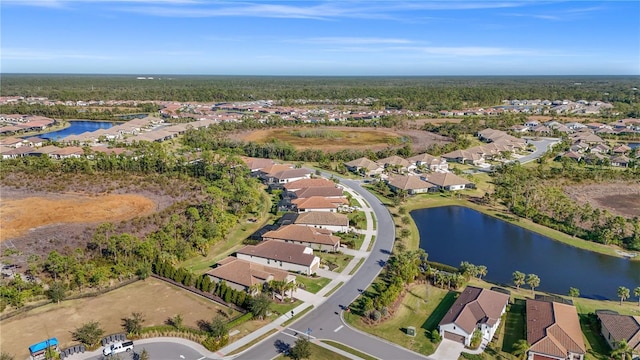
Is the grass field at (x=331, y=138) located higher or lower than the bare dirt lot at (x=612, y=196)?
higher

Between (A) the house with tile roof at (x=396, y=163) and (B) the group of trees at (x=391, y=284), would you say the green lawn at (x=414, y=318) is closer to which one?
(B) the group of trees at (x=391, y=284)

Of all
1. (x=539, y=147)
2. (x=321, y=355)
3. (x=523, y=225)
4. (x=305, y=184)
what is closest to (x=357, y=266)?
(x=321, y=355)

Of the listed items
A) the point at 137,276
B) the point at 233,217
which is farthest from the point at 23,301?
the point at 233,217

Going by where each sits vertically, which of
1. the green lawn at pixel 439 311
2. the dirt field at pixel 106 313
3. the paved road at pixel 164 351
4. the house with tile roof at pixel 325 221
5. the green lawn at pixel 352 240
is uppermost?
the house with tile roof at pixel 325 221

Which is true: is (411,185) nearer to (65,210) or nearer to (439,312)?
(439,312)

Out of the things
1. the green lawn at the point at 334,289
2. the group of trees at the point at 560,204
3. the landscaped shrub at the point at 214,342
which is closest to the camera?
the landscaped shrub at the point at 214,342

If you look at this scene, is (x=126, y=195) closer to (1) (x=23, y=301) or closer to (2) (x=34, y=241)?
(2) (x=34, y=241)

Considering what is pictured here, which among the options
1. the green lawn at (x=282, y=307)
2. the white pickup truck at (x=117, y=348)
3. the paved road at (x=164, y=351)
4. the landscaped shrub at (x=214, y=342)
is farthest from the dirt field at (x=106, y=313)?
the green lawn at (x=282, y=307)
